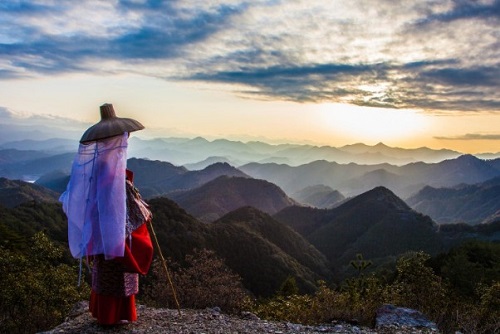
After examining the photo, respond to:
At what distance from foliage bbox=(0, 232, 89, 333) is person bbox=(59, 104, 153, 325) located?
3584mm

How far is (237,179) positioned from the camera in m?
198

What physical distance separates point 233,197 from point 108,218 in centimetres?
17725

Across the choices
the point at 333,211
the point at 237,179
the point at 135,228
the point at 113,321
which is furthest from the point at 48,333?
the point at 237,179

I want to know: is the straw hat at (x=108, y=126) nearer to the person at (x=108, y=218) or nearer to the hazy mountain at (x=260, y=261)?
the person at (x=108, y=218)

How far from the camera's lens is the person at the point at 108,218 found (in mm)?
6125

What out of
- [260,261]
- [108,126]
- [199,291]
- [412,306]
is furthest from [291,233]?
[108,126]

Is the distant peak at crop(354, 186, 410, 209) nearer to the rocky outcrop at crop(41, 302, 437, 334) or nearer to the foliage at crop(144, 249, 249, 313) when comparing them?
the foliage at crop(144, 249, 249, 313)

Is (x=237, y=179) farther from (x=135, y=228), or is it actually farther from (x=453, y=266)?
(x=135, y=228)

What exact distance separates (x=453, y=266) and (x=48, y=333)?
1139 inches

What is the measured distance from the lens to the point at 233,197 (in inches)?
7195

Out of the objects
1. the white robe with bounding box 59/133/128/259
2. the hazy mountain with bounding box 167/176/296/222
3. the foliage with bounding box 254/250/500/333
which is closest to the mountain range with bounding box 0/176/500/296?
the white robe with bounding box 59/133/128/259

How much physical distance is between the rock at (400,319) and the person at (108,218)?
4545mm

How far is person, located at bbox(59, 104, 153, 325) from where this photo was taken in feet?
20.1

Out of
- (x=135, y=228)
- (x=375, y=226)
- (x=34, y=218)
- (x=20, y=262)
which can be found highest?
(x=135, y=228)
